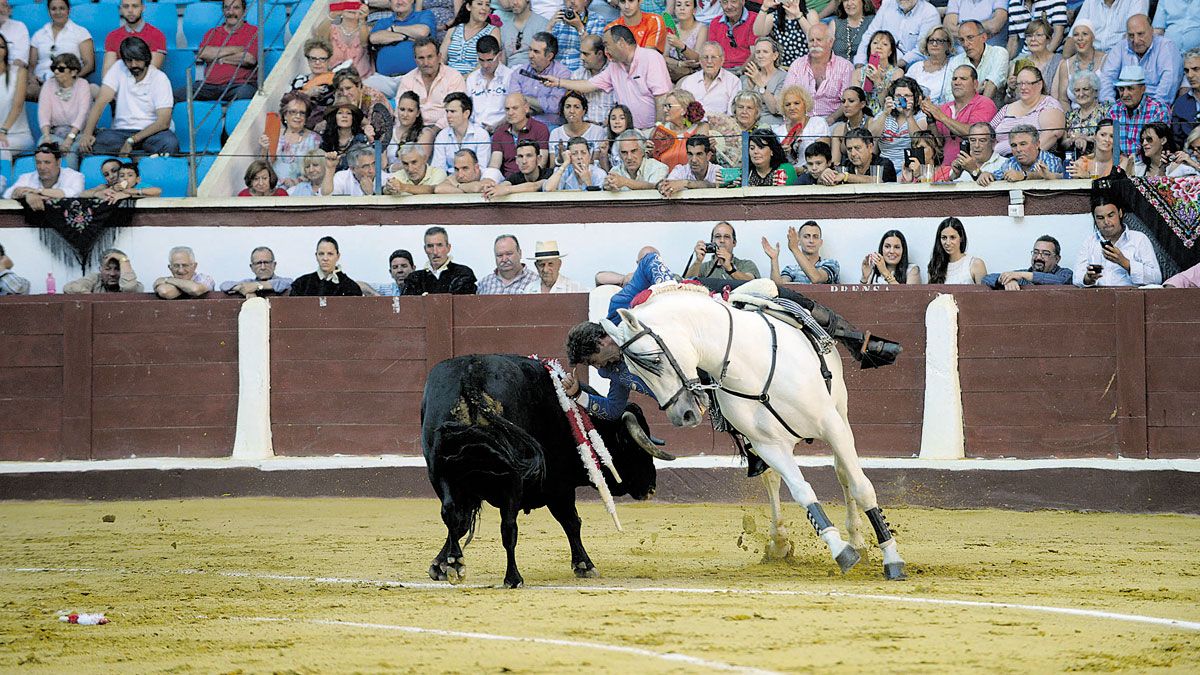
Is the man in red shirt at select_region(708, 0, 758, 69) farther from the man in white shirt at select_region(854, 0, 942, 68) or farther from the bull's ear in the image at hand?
the bull's ear

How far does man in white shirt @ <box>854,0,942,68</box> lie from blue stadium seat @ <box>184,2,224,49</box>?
653 centimetres

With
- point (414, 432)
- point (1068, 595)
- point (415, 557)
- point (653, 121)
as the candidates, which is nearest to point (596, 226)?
point (653, 121)

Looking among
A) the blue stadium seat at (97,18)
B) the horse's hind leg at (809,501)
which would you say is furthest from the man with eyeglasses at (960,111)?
the blue stadium seat at (97,18)

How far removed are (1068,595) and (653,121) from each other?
7.25 metres

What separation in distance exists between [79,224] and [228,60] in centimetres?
253

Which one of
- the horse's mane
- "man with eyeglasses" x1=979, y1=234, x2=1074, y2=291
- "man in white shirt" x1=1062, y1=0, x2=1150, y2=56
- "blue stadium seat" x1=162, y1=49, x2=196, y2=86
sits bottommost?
the horse's mane

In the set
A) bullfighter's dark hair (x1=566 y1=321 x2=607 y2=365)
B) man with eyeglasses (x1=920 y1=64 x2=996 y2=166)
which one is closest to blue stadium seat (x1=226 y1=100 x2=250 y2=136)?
man with eyeglasses (x1=920 y1=64 x2=996 y2=166)

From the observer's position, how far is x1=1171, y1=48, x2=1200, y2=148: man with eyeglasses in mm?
10773

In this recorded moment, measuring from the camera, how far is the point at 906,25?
12344 millimetres

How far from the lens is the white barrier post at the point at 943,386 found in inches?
422

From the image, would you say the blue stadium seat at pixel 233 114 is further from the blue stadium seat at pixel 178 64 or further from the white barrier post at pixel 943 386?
the white barrier post at pixel 943 386

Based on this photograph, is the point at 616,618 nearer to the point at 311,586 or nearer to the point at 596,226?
the point at 311,586

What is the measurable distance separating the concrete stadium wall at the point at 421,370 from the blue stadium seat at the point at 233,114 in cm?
239

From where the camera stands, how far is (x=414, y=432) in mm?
11695
